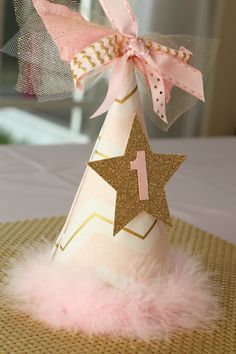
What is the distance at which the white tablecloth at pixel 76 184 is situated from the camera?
37.9 inches

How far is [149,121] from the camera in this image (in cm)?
312

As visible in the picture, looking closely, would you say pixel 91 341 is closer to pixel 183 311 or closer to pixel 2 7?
pixel 183 311

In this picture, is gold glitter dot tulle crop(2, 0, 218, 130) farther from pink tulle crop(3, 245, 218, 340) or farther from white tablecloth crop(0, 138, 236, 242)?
white tablecloth crop(0, 138, 236, 242)

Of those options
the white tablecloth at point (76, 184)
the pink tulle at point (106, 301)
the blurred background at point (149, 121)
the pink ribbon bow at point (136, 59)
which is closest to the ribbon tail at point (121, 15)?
the pink ribbon bow at point (136, 59)

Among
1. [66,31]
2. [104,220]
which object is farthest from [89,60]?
[104,220]

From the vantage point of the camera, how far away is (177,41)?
63 cm

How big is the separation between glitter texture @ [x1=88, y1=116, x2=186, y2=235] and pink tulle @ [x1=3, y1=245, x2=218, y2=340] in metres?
0.05

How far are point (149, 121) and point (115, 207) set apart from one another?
8.41 ft

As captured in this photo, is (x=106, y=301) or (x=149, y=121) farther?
(x=149, y=121)

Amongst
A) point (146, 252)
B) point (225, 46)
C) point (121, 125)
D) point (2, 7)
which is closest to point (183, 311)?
point (146, 252)

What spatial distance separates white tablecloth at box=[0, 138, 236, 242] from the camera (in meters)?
0.96

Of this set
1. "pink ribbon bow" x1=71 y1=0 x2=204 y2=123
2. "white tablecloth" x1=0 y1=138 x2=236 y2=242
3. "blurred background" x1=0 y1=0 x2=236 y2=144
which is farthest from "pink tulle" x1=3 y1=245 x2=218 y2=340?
"blurred background" x1=0 y1=0 x2=236 y2=144

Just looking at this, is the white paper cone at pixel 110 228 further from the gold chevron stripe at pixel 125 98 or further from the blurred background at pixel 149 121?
the blurred background at pixel 149 121

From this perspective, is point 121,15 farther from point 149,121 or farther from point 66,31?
point 149,121
